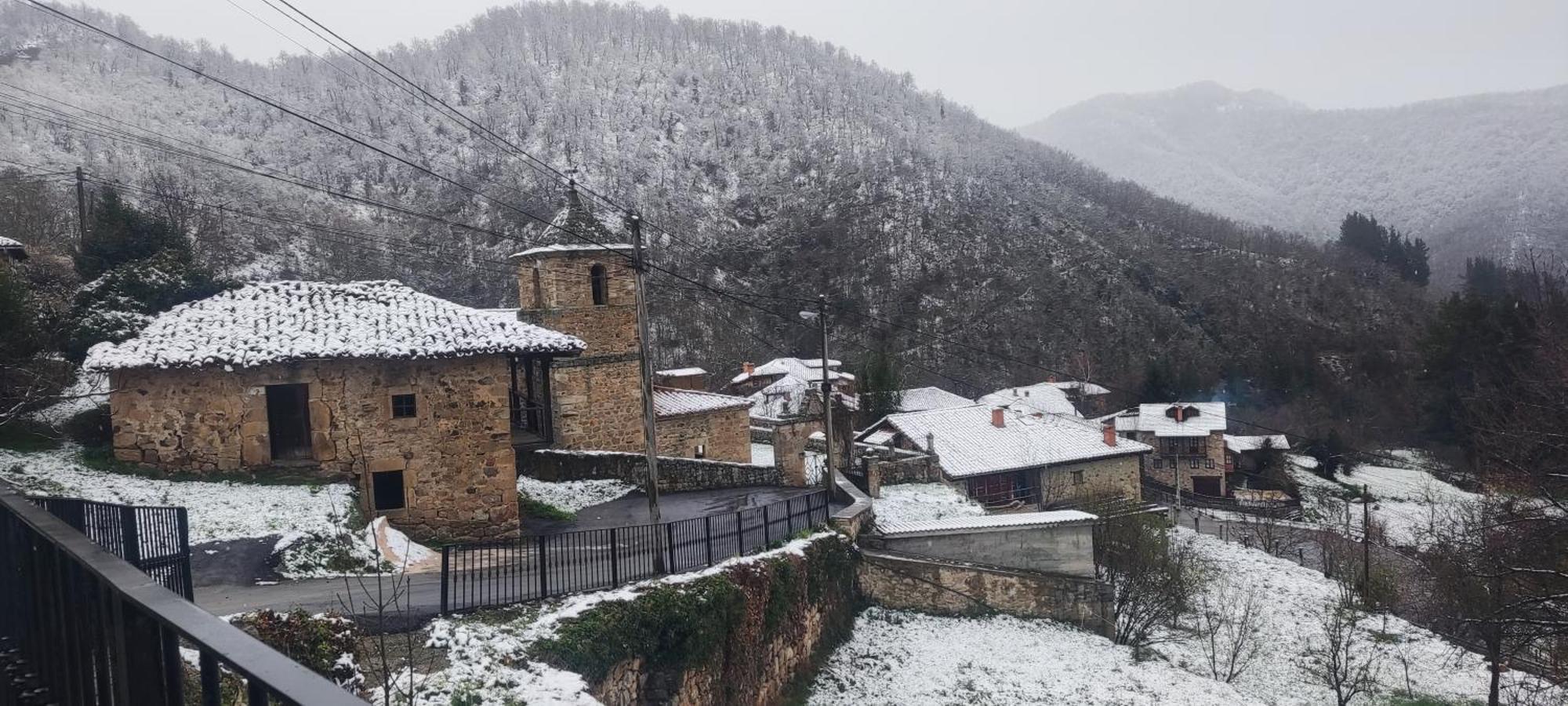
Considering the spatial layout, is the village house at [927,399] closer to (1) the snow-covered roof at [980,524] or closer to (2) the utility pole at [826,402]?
(1) the snow-covered roof at [980,524]

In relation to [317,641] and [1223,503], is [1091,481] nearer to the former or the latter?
[1223,503]

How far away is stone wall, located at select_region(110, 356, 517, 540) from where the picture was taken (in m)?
15.1

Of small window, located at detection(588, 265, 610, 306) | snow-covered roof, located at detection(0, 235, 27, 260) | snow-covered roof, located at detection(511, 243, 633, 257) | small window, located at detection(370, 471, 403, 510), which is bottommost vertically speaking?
small window, located at detection(370, 471, 403, 510)

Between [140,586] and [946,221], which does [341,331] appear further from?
[946,221]

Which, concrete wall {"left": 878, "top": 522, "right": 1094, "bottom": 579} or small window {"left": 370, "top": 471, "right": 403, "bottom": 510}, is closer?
small window {"left": 370, "top": 471, "right": 403, "bottom": 510}

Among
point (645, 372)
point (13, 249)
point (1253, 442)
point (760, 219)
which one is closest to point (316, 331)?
point (645, 372)

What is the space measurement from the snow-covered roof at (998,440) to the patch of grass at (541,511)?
60.6ft

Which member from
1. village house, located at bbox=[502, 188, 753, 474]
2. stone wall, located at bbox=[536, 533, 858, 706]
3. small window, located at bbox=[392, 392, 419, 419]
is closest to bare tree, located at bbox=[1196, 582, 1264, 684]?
stone wall, located at bbox=[536, 533, 858, 706]

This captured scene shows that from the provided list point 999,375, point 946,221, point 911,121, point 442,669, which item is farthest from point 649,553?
point 911,121

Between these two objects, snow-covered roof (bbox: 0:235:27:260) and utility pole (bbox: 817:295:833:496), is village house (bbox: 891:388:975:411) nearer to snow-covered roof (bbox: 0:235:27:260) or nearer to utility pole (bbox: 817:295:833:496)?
utility pole (bbox: 817:295:833:496)

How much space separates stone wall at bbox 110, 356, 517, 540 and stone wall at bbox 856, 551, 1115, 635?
8180mm

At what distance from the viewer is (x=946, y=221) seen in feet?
299

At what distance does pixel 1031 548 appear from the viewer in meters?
20.4

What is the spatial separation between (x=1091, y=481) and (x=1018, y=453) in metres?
3.69
